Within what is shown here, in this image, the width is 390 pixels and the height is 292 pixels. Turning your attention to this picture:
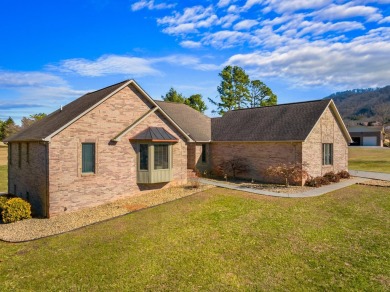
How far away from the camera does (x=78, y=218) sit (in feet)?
45.7

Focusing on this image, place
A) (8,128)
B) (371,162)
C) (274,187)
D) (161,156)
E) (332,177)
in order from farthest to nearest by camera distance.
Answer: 1. (8,128)
2. (371,162)
3. (332,177)
4. (274,187)
5. (161,156)

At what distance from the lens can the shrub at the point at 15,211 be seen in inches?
538

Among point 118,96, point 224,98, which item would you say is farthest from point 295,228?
point 224,98

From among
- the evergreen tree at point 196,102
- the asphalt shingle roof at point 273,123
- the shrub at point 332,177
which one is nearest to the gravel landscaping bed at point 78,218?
the asphalt shingle roof at point 273,123

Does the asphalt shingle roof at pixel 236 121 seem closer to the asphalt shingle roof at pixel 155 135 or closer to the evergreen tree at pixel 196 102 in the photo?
the asphalt shingle roof at pixel 155 135

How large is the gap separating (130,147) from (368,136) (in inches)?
2810

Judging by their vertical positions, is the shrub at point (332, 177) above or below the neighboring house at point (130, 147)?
below

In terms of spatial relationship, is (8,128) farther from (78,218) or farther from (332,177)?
(332,177)

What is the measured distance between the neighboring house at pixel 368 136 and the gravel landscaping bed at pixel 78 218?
6664cm

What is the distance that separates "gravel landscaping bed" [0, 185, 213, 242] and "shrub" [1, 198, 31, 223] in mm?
353

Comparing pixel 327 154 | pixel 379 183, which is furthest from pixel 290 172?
pixel 379 183

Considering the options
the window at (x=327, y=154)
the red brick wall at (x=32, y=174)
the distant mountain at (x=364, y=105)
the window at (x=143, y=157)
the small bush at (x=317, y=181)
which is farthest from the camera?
the distant mountain at (x=364, y=105)

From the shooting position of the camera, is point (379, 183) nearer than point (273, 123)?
Yes

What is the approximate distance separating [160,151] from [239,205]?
6923 millimetres
